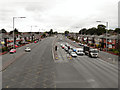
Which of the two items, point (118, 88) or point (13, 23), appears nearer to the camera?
point (118, 88)

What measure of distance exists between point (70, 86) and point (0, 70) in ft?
45.2

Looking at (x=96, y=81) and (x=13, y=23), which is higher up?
(x=13, y=23)

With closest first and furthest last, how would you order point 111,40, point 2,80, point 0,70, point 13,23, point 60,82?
point 60,82 < point 2,80 < point 0,70 < point 13,23 < point 111,40

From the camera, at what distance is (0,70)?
24031 millimetres

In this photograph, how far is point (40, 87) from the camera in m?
15.9

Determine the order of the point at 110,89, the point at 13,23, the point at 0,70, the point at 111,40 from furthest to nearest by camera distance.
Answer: the point at 111,40, the point at 13,23, the point at 0,70, the point at 110,89

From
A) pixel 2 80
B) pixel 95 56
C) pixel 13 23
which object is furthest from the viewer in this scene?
pixel 13 23

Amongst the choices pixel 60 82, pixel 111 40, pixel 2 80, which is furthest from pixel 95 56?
pixel 111 40

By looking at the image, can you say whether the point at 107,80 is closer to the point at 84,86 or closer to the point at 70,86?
the point at 84,86

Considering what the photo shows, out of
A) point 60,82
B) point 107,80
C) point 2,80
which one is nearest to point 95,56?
point 107,80

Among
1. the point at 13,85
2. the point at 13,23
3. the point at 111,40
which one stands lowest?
the point at 13,85

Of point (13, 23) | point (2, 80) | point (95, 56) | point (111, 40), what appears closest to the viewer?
point (2, 80)

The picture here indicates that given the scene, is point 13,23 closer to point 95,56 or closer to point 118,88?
point 95,56

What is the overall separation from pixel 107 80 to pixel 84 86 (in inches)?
162
